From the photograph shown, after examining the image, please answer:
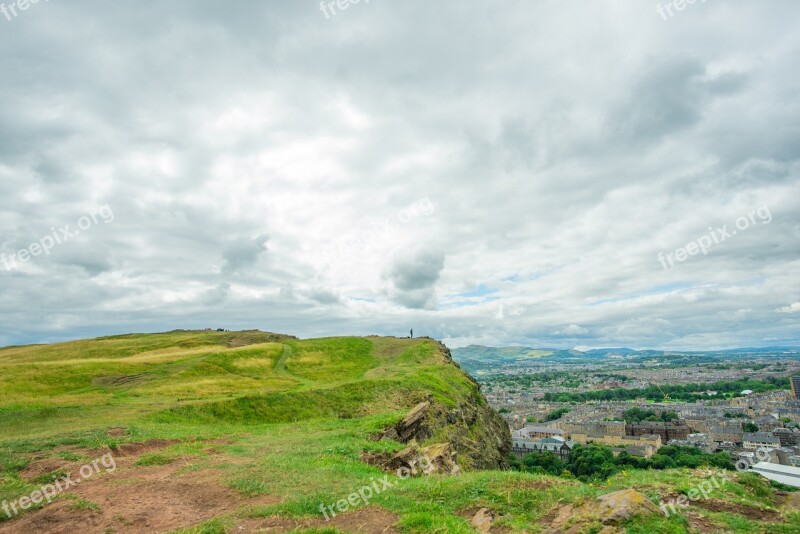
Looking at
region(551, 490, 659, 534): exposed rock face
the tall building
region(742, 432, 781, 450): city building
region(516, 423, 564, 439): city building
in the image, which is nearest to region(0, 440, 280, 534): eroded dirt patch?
region(551, 490, 659, 534): exposed rock face

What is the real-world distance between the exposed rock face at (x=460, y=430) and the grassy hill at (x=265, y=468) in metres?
0.24

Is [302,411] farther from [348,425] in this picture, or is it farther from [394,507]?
[394,507]

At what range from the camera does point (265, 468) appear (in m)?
17.6

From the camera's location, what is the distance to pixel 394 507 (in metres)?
12.5

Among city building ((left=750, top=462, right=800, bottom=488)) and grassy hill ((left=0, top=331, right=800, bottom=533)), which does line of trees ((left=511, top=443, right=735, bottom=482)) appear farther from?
city building ((left=750, top=462, right=800, bottom=488))

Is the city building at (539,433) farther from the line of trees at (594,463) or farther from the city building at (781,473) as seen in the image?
the city building at (781,473)

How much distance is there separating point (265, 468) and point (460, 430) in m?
24.4

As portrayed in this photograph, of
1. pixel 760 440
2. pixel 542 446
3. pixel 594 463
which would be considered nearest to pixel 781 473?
pixel 594 463

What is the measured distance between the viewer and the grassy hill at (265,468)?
11469 mm

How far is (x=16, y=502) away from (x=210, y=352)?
55528mm

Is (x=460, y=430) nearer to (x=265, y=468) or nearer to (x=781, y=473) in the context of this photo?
(x=265, y=468)

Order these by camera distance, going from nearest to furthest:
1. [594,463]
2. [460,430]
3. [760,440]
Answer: [460,430], [594,463], [760,440]

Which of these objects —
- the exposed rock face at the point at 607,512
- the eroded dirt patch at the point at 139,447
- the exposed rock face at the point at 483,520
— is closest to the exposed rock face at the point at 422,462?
the exposed rock face at the point at 483,520

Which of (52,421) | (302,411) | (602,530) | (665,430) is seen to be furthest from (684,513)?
(665,430)
